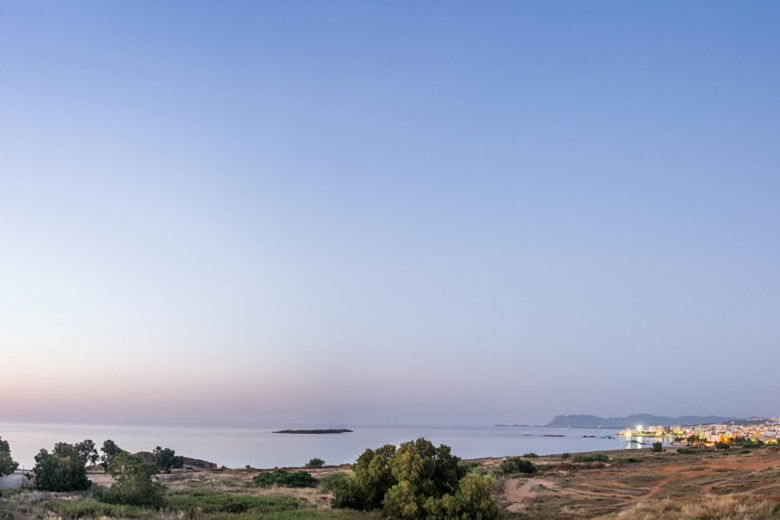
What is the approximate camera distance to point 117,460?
24422mm

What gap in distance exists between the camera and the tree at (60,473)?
95.5 feet

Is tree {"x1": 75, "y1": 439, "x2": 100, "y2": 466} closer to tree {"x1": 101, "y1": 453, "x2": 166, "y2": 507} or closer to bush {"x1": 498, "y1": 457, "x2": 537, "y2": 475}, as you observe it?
tree {"x1": 101, "y1": 453, "x2": 166, "y2": 507}

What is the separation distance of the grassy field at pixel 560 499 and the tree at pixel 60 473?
2797 millimetres

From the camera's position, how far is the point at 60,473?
2933 centimetres

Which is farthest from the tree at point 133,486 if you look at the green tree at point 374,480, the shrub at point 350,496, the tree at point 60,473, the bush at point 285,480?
the bush at point 285,480

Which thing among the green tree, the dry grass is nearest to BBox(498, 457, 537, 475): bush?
the dry grass

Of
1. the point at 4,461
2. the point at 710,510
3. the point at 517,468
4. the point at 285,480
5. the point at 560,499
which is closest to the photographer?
the point at 710,510

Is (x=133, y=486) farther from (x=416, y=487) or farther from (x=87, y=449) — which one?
(x=87, y=449)

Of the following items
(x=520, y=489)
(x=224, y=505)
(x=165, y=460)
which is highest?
(x=224, y=505)

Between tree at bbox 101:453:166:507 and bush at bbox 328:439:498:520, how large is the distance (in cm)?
740

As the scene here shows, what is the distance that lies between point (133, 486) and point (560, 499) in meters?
20.8

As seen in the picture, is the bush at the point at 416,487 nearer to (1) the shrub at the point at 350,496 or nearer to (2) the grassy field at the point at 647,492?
(1) the shrub at the point at 350,496

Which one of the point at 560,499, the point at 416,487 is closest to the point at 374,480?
the point at 416,487

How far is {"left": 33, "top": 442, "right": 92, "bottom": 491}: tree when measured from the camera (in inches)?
1145
